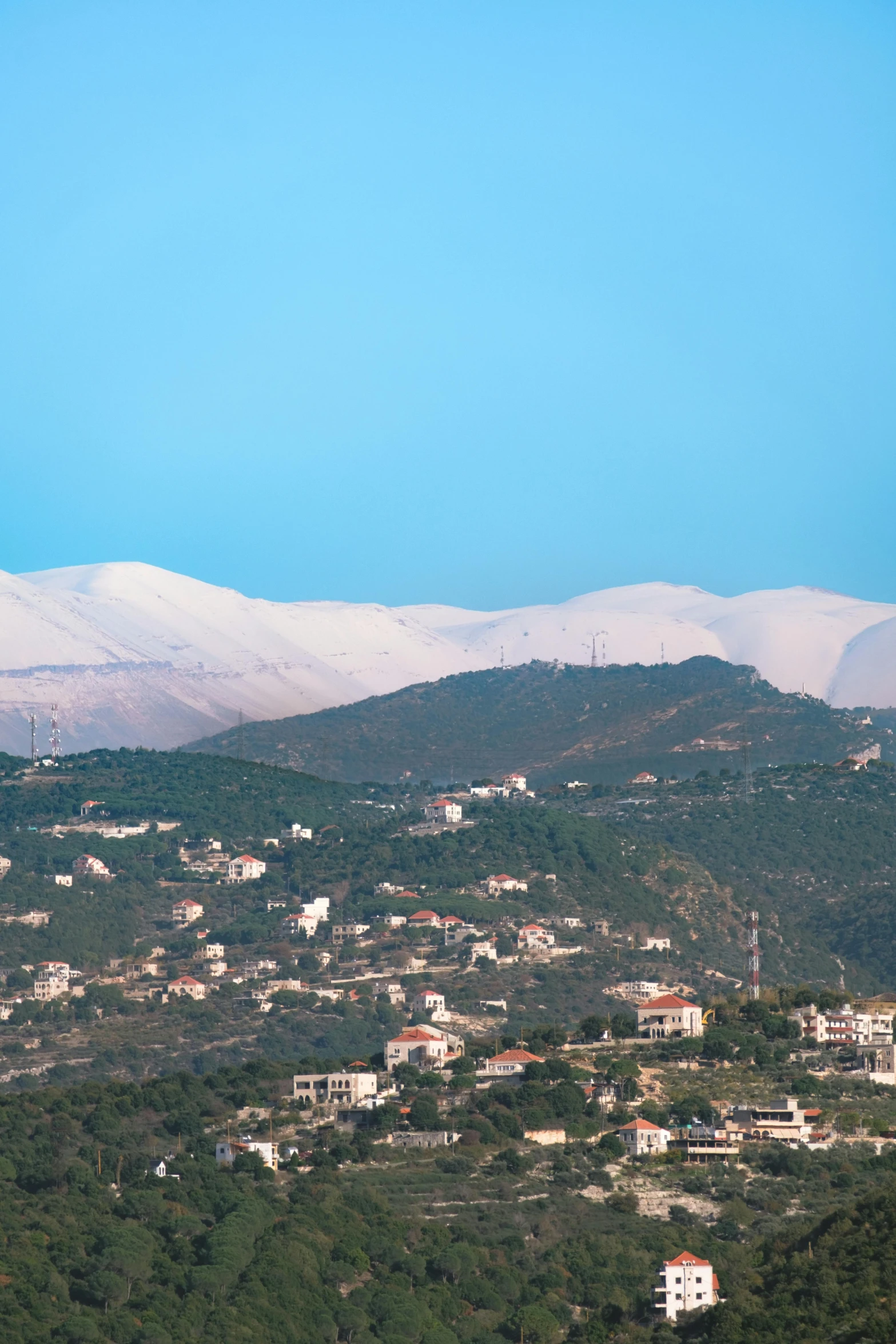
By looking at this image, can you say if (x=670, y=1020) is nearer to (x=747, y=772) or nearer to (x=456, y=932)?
(x=456, y=932)

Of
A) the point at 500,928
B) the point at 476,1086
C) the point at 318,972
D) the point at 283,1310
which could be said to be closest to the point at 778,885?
the point at 500,928

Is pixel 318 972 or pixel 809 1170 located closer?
pixel 809 1170

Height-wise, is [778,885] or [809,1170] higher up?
[778,885]

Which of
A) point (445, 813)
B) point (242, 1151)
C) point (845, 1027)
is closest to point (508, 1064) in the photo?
point (845, 1027)

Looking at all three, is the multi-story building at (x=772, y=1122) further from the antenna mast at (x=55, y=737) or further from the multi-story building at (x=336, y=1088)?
the antenna mast at (x=55, y=737)

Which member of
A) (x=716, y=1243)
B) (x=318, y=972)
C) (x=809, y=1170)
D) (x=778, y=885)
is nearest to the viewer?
(x=716, y=1243)

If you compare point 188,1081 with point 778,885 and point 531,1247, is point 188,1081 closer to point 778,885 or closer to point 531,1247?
point 531,1247

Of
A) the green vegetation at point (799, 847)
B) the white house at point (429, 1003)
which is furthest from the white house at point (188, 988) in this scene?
the green vegetation at point (799, 847)
